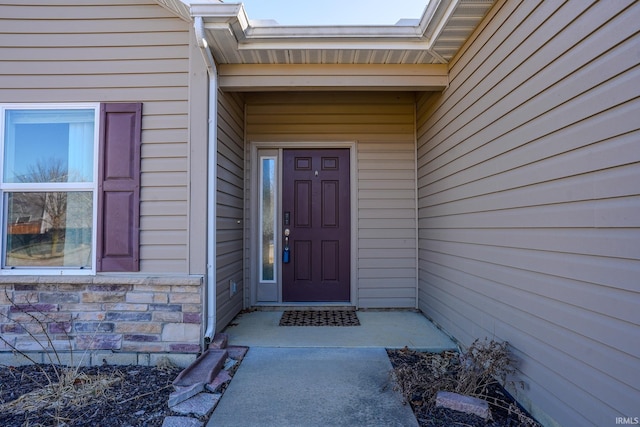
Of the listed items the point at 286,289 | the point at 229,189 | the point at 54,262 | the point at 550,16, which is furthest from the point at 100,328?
the point at 550,16

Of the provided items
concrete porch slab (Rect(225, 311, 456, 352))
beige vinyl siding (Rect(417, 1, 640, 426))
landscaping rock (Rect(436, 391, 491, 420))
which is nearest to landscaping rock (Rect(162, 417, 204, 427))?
concrete porch slab (Rect(225, 311, 456, 352))

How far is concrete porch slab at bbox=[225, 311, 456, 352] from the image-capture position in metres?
2.97

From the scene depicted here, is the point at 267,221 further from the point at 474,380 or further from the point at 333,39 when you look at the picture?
the point at 474,380

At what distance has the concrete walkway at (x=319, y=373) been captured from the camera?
1.99 meters

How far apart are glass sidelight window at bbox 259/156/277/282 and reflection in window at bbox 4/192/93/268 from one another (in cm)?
176

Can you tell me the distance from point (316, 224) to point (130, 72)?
2.31 meters

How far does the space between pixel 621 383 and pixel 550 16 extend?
1.70 m

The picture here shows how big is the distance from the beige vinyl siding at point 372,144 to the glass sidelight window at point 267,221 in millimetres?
442

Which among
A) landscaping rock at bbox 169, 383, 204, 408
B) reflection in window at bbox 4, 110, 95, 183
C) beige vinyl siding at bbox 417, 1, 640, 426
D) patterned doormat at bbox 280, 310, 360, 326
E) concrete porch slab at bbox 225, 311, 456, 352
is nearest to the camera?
beige vinyl siding at bbox 417, 1, 640, 426

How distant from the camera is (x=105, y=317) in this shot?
8.88 feet

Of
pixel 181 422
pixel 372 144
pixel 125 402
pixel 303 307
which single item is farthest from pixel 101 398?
pixel 372 144

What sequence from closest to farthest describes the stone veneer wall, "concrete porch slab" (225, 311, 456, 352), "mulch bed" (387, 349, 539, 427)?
"mulch bed" (387, 349, 539, 427) → the stone veneer wall → "concrete porch slab" (225, 311, 456, 352)

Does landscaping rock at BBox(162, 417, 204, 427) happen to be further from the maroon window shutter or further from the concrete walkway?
the maroon window shutter

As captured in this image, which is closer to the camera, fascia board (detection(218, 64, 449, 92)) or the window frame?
fascia board (detection(218, 64, 449, 92))
